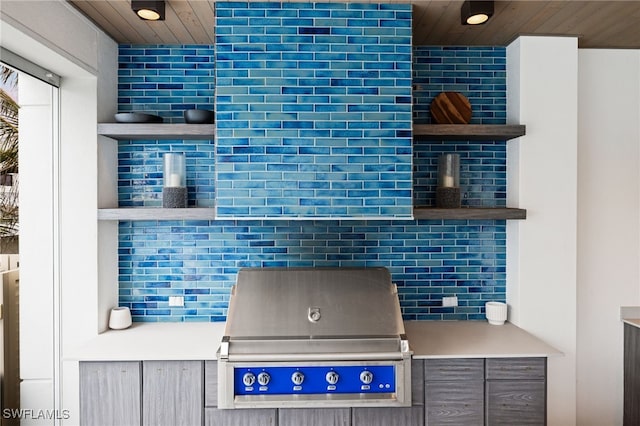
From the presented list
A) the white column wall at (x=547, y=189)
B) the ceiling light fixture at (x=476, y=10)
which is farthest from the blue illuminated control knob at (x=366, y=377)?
the ceiling light fixture at (x=476, y=10)

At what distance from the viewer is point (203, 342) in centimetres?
239

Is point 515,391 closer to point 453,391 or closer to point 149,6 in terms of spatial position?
point 453,391

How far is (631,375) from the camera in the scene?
280 centimetres

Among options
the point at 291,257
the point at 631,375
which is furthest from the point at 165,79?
the point at 631,375

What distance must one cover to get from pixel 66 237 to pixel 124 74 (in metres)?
1.08

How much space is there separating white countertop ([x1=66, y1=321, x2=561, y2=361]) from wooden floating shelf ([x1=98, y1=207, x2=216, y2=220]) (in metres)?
0.68

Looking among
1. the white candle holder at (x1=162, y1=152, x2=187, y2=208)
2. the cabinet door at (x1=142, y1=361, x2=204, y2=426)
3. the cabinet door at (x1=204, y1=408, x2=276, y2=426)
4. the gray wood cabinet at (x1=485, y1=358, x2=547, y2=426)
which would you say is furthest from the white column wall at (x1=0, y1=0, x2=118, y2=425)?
the gray wood cabinet at (x1=485, y1=358, x2=547, y2=426)

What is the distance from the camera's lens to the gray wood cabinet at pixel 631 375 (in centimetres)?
273

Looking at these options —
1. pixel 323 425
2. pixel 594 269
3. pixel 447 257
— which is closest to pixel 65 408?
pixel 323 425

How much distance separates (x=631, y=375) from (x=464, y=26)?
7.96 feet

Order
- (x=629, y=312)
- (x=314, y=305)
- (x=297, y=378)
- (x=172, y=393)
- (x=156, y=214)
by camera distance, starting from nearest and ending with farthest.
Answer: (x=297, y=378)
(x=172, y=393)
(x=314, y=305)
(x=156, y=214)
(x=629, y=312)

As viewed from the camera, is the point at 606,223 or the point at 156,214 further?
the point at 606,223

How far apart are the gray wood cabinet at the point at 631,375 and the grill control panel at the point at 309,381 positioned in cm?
175

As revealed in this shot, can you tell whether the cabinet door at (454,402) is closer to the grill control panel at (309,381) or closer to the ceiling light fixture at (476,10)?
the grill control panel at (309,381)
